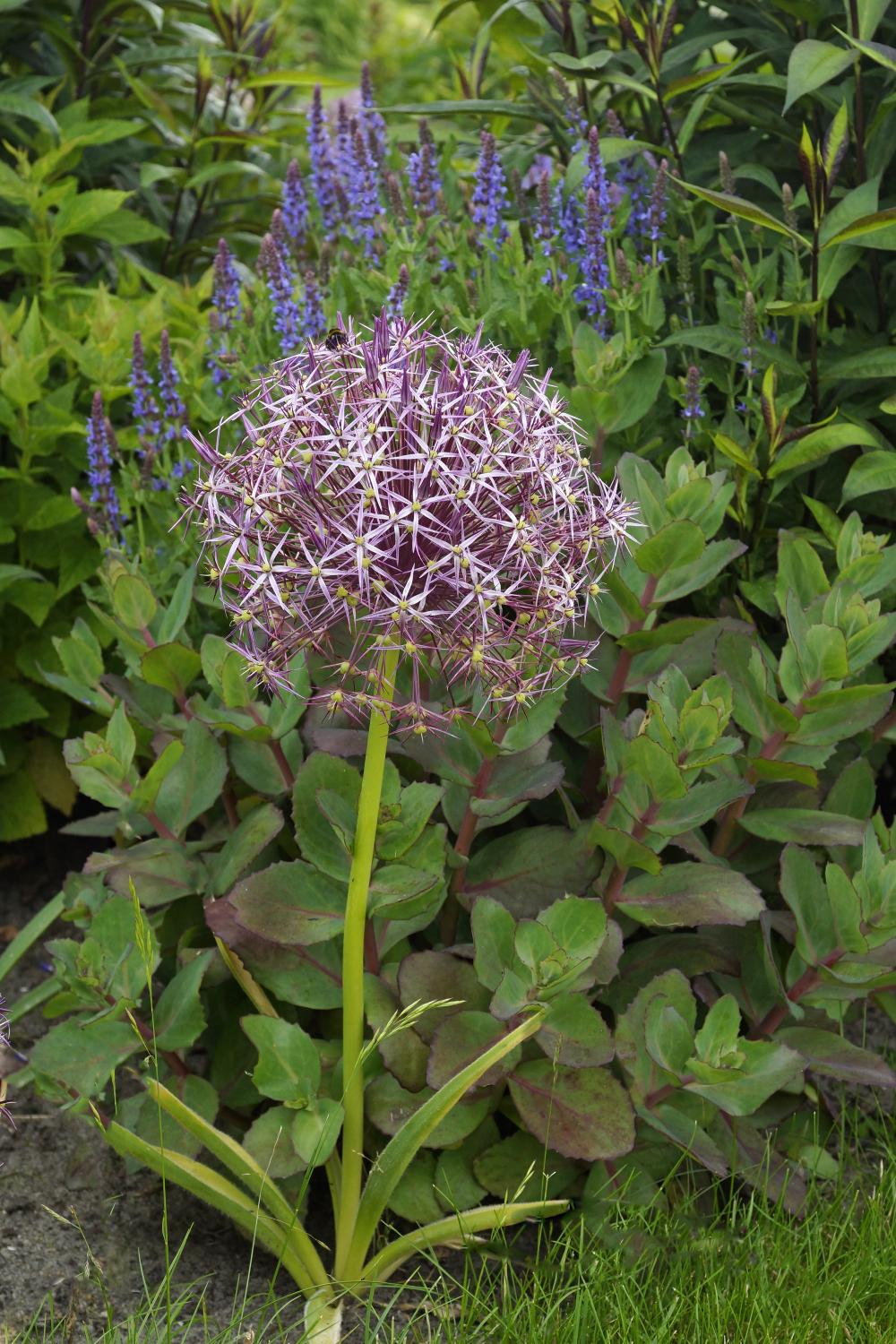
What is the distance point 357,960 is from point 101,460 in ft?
4.80

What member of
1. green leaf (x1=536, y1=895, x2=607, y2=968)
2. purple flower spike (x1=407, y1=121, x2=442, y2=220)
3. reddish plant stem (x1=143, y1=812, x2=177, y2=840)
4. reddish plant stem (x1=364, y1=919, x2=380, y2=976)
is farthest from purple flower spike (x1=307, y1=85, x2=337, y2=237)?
green leaf (x1=536, y1=895, x2=607, y2=968)

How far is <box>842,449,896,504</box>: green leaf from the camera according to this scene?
273 centimetres

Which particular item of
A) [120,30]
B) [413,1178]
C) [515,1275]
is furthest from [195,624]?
[120,30]

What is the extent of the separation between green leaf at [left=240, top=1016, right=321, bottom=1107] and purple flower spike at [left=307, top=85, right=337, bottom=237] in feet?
A: 7.19

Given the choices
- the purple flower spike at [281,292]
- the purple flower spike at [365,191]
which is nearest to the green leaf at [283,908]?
the purple flower spike at [281,292]

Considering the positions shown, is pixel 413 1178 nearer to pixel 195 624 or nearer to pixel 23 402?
pixel 195 624

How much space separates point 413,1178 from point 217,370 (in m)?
1.78

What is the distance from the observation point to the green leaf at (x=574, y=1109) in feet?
7.36

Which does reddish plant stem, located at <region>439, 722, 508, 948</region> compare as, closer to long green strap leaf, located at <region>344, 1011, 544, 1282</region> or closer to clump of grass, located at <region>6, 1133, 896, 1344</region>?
long green strap leaf, located at <region>344, 1011, 544, 1282</region>

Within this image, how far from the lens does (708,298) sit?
3287mm

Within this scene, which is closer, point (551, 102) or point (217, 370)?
point (217, 370)

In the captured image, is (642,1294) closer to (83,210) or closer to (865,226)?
(865,226)

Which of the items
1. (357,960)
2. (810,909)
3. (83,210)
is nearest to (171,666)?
(357,960)

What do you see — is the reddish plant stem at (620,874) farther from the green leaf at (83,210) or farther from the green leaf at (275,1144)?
the green leaf at (83,210)
